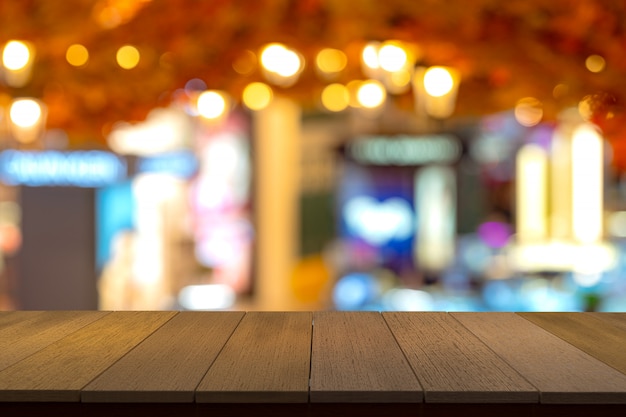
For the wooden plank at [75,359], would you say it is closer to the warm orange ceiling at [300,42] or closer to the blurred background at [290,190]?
the warm orange ceiling at [300,42]

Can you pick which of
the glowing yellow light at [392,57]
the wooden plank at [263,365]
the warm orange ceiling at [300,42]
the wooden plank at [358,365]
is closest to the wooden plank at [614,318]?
the wooden plank at [358,365]

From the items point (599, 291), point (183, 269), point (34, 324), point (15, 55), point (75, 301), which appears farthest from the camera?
point (183, 269)

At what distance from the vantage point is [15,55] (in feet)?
12.1

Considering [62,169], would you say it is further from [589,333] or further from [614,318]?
[589,333]

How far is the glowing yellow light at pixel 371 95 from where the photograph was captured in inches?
213

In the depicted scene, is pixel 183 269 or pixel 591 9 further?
pixel 183 269

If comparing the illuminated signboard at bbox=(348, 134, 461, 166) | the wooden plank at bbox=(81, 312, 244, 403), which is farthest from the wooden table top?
the illuminated signboard at bbox=(348, 134, 461, 166)

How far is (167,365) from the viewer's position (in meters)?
1.57

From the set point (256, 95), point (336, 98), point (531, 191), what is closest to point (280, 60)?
point (256, 95)

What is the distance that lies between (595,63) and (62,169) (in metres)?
4.03
